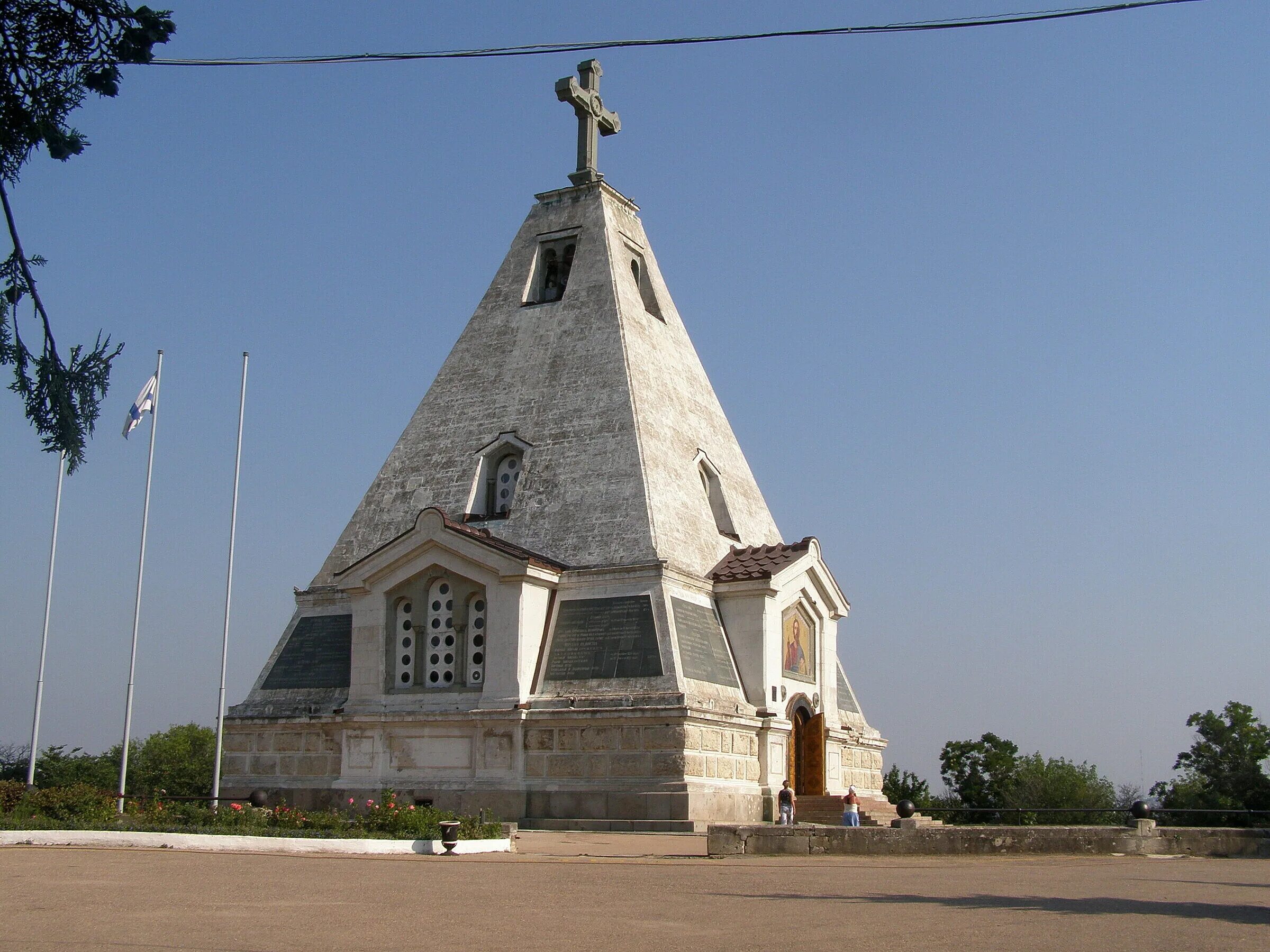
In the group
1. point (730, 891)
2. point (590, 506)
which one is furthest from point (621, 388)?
point (730, 891)

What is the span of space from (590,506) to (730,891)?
1451cm

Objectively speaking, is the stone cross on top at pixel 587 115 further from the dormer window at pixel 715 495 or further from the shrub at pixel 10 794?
the shrub at pixel 10 794

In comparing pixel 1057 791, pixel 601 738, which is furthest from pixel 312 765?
pixel 1057 791

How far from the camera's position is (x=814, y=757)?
90.8 ft

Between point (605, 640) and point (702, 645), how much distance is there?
1948 millimetres

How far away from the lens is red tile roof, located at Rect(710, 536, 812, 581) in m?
27.1

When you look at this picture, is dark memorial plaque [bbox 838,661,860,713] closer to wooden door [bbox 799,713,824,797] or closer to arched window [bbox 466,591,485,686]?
wooden door [bbox 799,713,824,797]

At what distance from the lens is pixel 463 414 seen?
2983 cm

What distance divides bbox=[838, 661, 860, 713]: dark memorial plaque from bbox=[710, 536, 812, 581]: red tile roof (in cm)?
469

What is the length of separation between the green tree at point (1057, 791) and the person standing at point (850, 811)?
511 inches

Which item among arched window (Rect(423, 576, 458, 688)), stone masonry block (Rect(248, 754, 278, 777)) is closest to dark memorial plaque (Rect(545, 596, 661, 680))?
arched window (Rect(423, 576, 458, 688))

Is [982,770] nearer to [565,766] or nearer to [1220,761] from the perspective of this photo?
[1220,761]

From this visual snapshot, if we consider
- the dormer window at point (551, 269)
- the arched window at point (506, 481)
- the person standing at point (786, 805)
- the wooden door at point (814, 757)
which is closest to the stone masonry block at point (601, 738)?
the person standing at point (786, 805)

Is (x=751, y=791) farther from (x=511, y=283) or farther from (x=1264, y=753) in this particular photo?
(x=1264, y=753)
